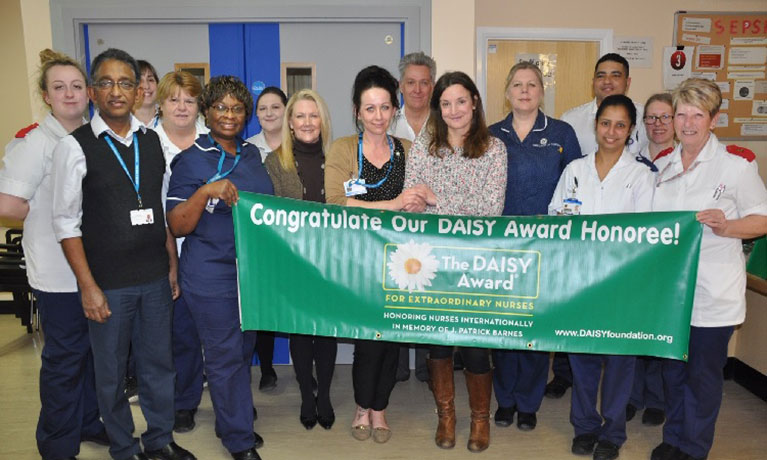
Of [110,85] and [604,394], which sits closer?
[110,85]

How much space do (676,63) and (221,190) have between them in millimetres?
4341

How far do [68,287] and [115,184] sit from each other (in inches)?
22.3

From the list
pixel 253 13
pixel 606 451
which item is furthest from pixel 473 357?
pixel 253 13

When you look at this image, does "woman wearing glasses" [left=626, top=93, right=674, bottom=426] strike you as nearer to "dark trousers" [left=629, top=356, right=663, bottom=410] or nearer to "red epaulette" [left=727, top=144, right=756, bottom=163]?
"dark trousers" [left=629, top=356, right=663, bottom=410]

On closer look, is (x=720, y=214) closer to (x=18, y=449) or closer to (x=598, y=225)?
(x=598, y=225)

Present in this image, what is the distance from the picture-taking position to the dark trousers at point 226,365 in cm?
271

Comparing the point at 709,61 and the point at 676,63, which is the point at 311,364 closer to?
the point at 676,63

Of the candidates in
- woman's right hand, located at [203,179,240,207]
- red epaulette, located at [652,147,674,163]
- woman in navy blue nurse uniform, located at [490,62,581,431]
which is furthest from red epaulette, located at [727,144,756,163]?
woman's right hand, located at [203,179,240,207]

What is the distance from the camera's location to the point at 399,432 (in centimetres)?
320

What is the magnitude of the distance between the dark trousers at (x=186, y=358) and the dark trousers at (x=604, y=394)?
2021 millimetres

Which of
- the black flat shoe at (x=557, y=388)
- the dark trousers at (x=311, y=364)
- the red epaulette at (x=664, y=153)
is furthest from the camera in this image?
the black flat shoe at (x=557, y=388)

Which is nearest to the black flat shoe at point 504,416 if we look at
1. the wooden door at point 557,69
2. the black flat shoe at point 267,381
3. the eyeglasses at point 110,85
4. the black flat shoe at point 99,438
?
the black flat shoe at point 267,381

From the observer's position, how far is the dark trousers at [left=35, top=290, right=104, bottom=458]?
8.67 feet

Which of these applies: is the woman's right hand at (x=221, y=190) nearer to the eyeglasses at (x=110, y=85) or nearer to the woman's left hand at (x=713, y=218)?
the eyeglasses at (x=110, y=85)
